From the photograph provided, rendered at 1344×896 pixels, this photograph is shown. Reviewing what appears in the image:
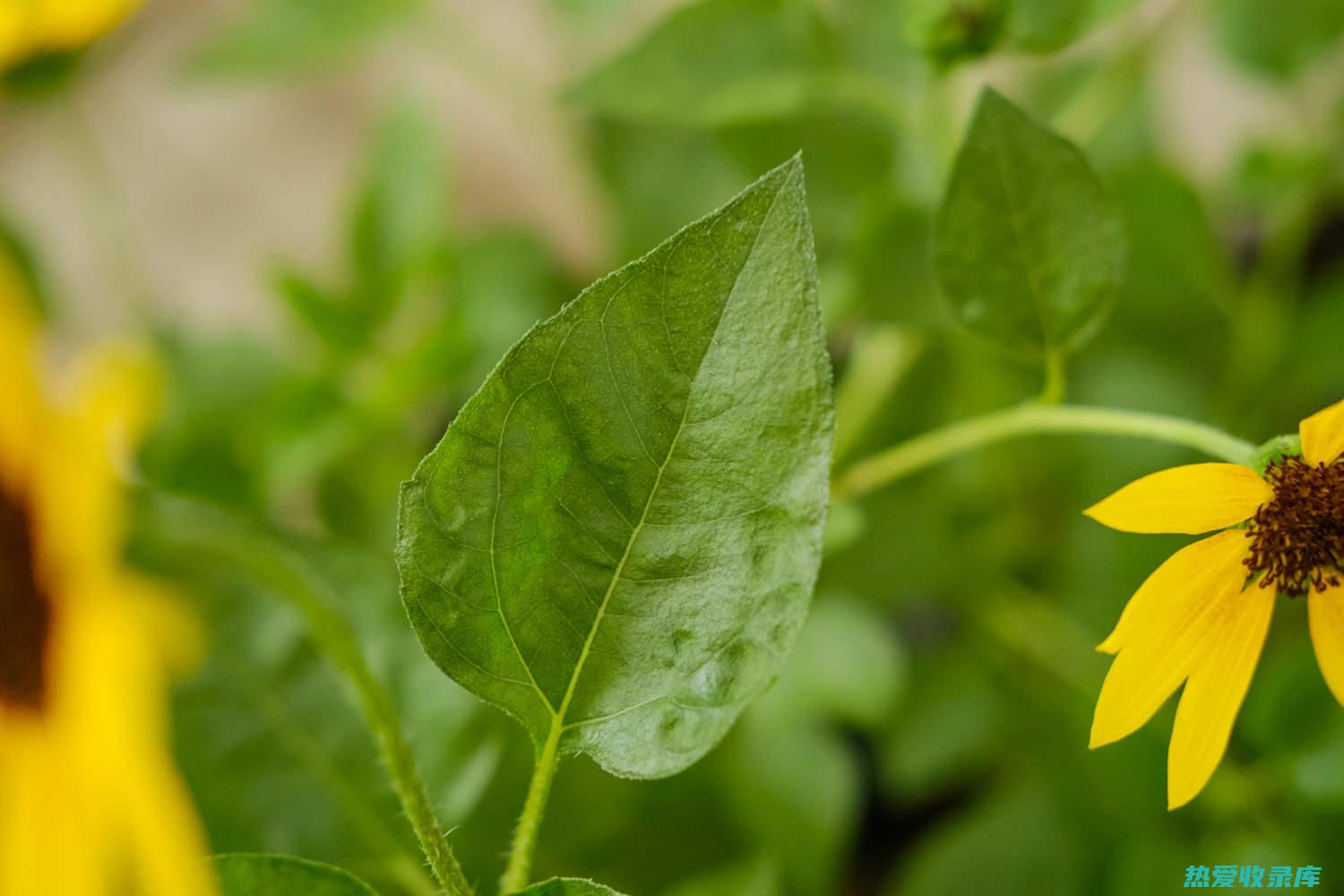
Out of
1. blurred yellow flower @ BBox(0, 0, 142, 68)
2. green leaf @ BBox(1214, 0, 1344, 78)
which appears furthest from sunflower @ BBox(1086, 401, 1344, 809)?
blurred yellow flower @ BBox(0, 0, 142, 68)

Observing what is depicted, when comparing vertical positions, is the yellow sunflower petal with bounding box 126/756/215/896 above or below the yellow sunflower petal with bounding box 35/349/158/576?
below

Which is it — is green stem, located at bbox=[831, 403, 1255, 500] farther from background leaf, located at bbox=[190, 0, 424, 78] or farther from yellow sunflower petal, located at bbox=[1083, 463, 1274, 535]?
background leaf, located at bbox=[190, 0, 424, 78]

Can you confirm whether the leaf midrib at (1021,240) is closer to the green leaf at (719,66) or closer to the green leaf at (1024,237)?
the green leaf at (1024,237)

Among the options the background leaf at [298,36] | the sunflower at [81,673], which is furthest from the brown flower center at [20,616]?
the background leaf at [298,36]

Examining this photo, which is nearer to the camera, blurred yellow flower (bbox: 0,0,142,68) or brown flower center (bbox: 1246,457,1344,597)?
brown flower center (bbox: 1246,457,1344,597)

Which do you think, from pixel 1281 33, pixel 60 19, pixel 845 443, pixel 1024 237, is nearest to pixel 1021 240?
pixel 1024 237
